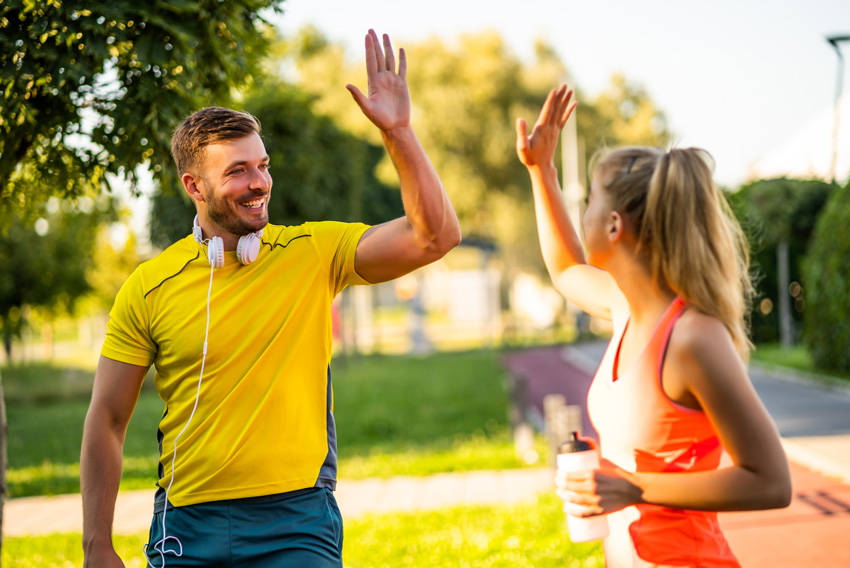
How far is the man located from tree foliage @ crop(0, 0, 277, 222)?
1287 millimetres

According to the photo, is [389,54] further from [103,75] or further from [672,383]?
[103,75]

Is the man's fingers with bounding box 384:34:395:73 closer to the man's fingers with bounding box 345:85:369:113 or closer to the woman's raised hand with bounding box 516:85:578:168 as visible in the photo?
the man's fingers with bounding box 345:85:369:113

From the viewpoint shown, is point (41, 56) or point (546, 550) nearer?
point (41, 56)

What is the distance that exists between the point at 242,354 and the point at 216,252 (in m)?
0.32

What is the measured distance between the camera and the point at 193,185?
2.59 meters

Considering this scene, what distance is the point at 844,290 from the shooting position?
12555 millimetres

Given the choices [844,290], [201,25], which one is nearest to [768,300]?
[844,290]

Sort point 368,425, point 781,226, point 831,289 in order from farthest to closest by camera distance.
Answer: point 781,226, point 831,289, point 368,425

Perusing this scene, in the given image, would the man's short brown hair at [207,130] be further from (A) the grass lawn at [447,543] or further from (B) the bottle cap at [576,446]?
(A) the grass lawn at [447,543]

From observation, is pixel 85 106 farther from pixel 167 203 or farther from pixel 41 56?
pixel 167 203

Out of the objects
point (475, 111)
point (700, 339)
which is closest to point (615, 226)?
point (700, 339)

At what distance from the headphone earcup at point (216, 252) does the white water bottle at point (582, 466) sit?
1.17 metres

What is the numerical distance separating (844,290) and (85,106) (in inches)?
471

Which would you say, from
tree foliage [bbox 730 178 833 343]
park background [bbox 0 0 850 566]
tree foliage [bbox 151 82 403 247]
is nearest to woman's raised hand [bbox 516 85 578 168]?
park background [bbox 0 0 850 566]
